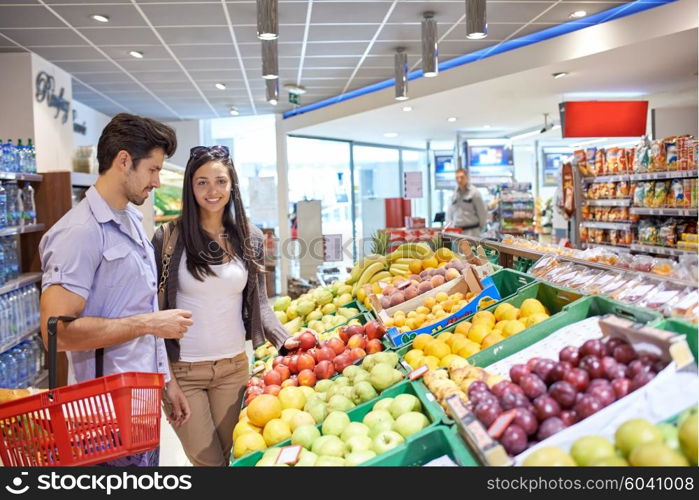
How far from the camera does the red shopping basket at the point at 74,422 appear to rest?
1.89 metres

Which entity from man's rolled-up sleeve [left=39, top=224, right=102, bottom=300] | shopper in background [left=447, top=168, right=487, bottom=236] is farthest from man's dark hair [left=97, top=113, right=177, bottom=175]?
shopper in background [left=447, top=168, right=487, bottom=236]

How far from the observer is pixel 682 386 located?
1.48 metres

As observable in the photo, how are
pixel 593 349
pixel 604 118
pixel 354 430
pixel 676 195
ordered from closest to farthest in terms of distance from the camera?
pixel 593 349 < pixel 354 430 < pixel 676 195 < pixel 604 118

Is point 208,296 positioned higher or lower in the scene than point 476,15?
lower

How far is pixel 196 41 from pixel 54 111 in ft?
6.76

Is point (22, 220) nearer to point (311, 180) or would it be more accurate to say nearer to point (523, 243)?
point (523, 243)

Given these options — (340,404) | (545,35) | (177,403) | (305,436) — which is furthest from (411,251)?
(545,35)

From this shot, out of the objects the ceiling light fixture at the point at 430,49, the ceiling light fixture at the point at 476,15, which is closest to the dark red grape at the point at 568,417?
the ceiling light fixture at the point at 476,15

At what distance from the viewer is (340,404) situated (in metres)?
2.20

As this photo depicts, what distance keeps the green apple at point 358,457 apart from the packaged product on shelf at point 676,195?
5283 millimetres

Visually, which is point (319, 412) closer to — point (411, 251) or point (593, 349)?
point (593, 349)

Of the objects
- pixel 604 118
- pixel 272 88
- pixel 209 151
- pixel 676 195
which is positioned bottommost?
pixel 676 195

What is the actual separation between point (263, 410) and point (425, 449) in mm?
743

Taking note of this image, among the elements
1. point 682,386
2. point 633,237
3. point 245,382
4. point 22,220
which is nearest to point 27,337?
point 22,220
